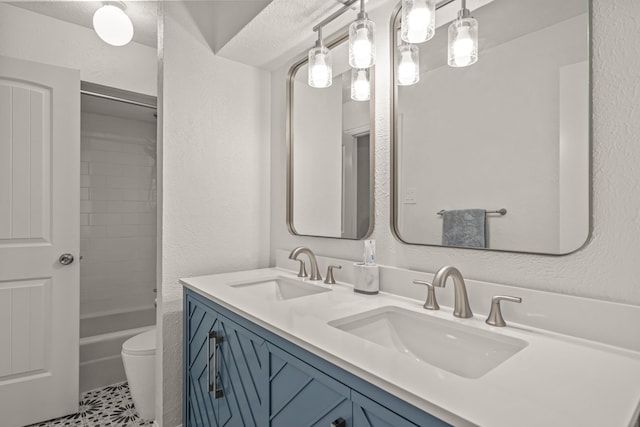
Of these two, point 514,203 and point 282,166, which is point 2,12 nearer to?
point 282,166

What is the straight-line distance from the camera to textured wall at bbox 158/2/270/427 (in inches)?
68.3

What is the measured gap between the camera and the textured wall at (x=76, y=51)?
205 cm

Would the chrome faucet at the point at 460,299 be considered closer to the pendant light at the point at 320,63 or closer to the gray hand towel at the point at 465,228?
the gray hand towel at the point at 465,228

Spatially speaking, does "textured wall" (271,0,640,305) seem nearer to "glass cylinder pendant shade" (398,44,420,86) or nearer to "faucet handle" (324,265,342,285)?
"glass cylinder pendant shade" (398,44,420,86)

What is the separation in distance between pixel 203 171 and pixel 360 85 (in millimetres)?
921

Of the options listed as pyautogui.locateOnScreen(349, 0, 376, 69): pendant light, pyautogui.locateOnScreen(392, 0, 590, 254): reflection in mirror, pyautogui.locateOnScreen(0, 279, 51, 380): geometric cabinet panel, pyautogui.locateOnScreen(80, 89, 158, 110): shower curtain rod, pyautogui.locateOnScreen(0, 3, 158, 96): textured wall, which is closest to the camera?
pyautogui.locateOnScreen(392, 0, 590, 254): reflection in mirror

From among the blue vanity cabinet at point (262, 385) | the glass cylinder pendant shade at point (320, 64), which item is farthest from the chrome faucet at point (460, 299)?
the glass cylinder pendant shade at point (320, 64)

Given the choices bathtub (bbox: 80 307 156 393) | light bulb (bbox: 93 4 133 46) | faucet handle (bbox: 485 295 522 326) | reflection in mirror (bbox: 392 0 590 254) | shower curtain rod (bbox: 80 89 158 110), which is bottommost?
bathtub (bbox: 80 307 156 393)

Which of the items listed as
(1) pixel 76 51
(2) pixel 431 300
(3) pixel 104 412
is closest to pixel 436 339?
(2) pixel 431 300

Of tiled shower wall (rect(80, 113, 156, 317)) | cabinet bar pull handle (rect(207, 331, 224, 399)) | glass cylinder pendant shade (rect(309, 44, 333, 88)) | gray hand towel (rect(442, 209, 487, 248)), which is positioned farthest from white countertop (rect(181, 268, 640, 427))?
tiled shower wall (rect(80, 113, 156, 317))

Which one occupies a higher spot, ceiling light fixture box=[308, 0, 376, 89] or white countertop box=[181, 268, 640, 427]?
ceiling light fixture box=[308, 0, 376, 89]

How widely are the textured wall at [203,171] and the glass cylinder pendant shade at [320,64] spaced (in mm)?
649

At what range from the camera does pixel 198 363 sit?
150 centimetres

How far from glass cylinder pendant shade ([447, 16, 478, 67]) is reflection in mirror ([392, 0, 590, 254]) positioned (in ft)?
0.11
